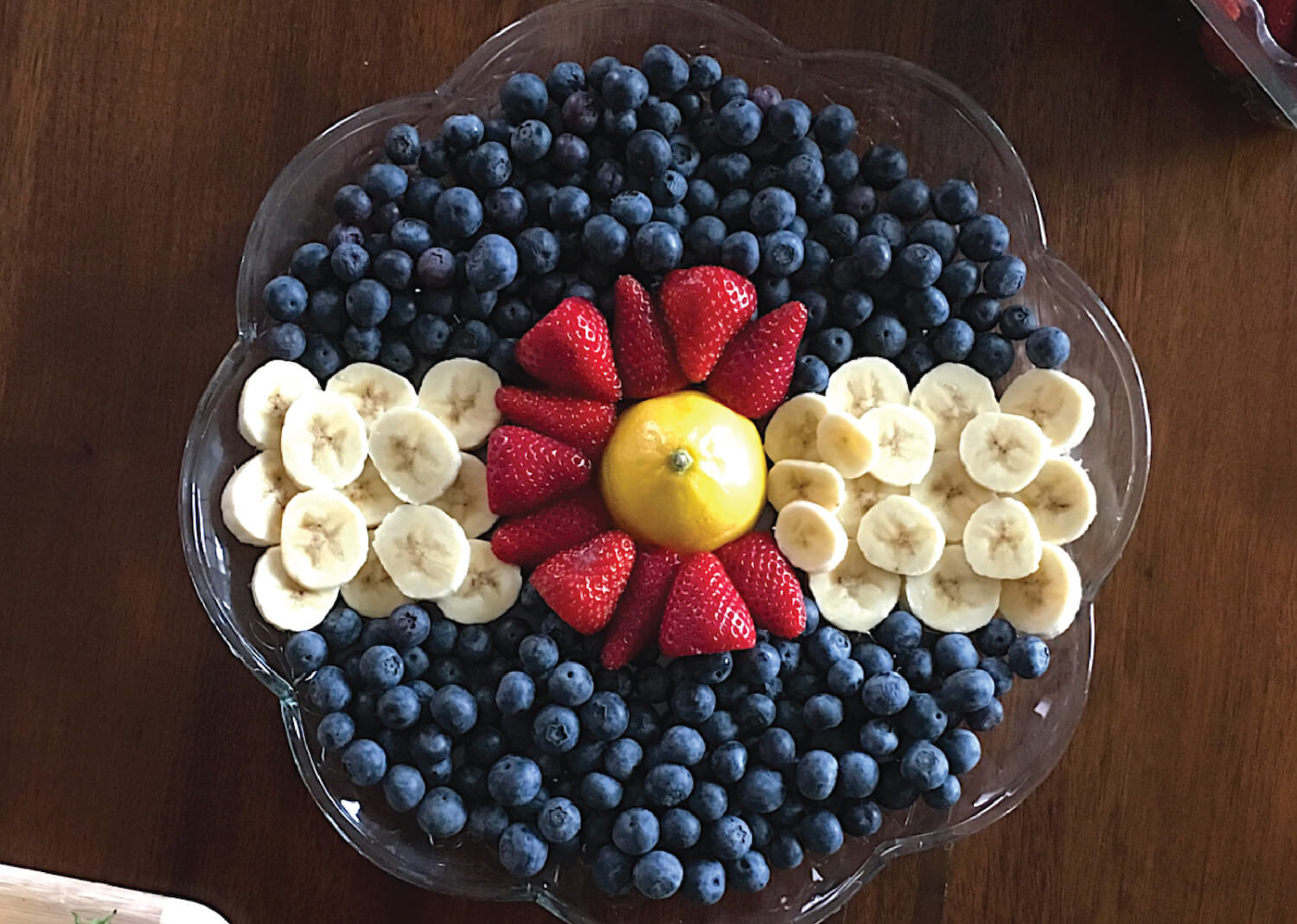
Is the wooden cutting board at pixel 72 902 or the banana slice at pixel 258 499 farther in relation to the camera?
the wooden cutting board at pixel 72 902

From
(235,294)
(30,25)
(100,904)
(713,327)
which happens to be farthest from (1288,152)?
(100,904)

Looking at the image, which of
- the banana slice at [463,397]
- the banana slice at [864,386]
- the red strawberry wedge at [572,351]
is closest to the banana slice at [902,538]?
the banana slice at [864,386]

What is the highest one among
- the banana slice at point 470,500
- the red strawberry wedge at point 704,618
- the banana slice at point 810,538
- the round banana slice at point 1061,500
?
the round banana slice at point 1061,500

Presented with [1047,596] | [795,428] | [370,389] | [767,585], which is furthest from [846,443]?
[370,389]

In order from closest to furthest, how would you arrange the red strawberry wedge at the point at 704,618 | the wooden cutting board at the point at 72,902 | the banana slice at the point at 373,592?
the red strawberry wedge at the point at 704,618
the banana slice at the point at 373,592
the wooden cutting board at the point at 72,902

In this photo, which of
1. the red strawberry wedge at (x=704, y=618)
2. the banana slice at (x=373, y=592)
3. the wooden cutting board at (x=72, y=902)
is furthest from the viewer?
the wooden cutting board at (x=72, y=902)

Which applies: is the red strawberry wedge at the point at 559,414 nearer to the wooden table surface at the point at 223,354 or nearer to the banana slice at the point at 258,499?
the banana slice at the point at 258,499
